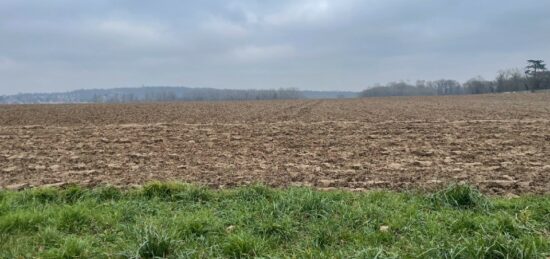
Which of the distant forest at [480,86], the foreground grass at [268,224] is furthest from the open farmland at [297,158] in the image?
the distant forest at [480,86]

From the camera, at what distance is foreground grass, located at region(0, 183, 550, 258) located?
4.96m

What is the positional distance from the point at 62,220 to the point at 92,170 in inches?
177

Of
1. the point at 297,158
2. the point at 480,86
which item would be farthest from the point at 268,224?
the point at 480,86

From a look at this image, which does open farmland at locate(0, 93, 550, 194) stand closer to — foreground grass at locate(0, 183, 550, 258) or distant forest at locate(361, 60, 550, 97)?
foreground grass at locate(0, 183, 550, 258)

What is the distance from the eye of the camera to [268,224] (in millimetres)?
5742

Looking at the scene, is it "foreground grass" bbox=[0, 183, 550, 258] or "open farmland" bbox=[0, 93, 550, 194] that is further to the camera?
"open farmland" bbox=[0, 93, 550, 194]

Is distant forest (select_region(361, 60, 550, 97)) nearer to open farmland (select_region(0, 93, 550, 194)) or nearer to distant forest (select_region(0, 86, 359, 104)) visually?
distant forest (select_region(0, 86, 359, 104))

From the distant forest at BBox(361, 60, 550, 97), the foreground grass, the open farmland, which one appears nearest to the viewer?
the foreground grass

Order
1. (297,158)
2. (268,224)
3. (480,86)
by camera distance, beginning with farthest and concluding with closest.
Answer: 1. (480,86)
2. (297,158)
3. (268,224)

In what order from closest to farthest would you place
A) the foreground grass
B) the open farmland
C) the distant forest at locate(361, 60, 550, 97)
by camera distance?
the foreground grass < the open farmland < the distant forest at locate(361, 60, 550, 97)

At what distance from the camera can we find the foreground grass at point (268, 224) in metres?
4.96

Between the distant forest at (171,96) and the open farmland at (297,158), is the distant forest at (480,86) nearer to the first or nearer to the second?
the distant forest at (171,96)

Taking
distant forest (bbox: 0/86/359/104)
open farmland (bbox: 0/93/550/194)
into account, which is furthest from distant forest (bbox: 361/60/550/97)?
open farmland (bbox: 0/93/550/194)

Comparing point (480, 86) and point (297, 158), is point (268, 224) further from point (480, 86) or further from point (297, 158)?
point (480, 86)
